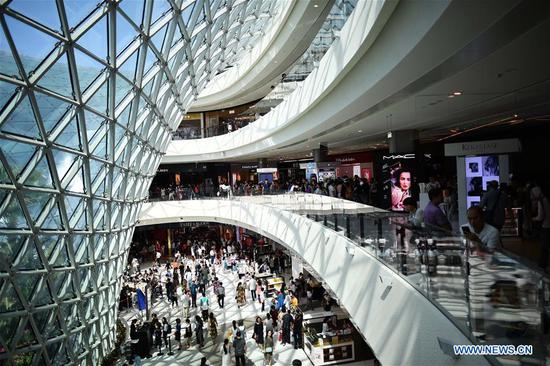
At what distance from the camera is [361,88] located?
1243 centimetres

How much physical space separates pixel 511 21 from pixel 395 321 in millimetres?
6384

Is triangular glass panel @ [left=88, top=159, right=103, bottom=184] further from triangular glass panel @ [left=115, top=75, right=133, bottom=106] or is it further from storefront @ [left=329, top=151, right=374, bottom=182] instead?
storefront @ [left=329, top=151, right=374, bottom=182]

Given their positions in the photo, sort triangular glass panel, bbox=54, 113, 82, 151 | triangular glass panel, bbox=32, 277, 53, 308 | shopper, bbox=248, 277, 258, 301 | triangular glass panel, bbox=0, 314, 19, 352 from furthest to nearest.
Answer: shopper, bbox=248, 277, 258, 301 → triangular glass panel, bbox=32, 277, 53, 308 → triangular glass panel, bbox=0, 314, 19, 352 → triangular glass panel, bbox=54, 113, 82, 151

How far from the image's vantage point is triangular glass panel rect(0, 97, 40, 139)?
1060 centimetres

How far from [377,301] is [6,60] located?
436 inches

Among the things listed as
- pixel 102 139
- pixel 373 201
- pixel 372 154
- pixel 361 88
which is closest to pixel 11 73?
pixel 102 139

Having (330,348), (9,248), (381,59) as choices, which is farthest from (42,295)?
(381,59)

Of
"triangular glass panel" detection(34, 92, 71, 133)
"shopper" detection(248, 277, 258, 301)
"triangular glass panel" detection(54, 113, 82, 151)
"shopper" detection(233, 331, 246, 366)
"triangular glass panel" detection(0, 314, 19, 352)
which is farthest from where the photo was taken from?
"shopper" detection(248, 277, 258, 301)

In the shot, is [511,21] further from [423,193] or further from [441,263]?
[423,193]

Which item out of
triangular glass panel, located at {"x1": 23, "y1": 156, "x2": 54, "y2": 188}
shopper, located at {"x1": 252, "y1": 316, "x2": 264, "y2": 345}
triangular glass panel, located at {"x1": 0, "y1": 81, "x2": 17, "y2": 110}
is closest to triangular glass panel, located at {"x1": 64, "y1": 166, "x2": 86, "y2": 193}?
triangular glass panel, located at {"x1": 23, "y1": 156, "x2": 54, "y2": 188}

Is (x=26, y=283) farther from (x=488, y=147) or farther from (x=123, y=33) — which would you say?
(x=488, y=147)

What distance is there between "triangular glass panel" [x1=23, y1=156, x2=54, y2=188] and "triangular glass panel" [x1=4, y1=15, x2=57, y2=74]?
13.1 feet

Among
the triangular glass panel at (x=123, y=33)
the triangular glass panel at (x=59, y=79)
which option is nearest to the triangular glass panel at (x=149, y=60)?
the triangular glass panel at (x=123, y=33)

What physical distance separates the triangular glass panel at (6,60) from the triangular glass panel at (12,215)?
4.67m
